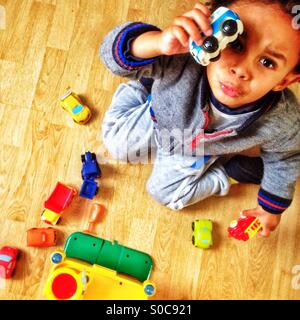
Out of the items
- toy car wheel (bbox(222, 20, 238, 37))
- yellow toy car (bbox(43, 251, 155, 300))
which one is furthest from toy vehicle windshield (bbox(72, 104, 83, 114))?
toy car wheel (bbox(222, 20, 238, 37))

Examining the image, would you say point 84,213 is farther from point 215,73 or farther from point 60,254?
point 215,73

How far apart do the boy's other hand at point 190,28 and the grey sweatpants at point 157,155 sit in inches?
15.1

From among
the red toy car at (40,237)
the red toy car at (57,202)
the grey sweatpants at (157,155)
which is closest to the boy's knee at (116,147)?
the grey sweatpants at (157,155)

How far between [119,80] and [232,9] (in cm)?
55

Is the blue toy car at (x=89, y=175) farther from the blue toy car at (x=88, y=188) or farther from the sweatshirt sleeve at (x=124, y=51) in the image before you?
the sweatshirt sleeve at (x=124, y=51)

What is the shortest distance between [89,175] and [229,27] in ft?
1.93

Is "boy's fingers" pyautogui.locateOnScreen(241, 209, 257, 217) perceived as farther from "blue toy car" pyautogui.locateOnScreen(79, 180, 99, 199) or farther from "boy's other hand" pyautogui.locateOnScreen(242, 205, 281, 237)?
"blue toy car" pyautogui.locateOnScreen(79, 180, 99, 199)

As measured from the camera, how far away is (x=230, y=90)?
61 cm

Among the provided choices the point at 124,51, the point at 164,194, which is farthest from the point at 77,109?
the point at 124,51

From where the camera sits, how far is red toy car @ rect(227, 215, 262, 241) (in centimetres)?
94

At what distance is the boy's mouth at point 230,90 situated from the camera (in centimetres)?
61

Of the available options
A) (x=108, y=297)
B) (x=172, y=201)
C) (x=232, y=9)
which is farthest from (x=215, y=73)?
(x=108, y=297)

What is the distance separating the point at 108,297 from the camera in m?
0.88

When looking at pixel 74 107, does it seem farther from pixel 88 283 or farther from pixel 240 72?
pixel 240 72
